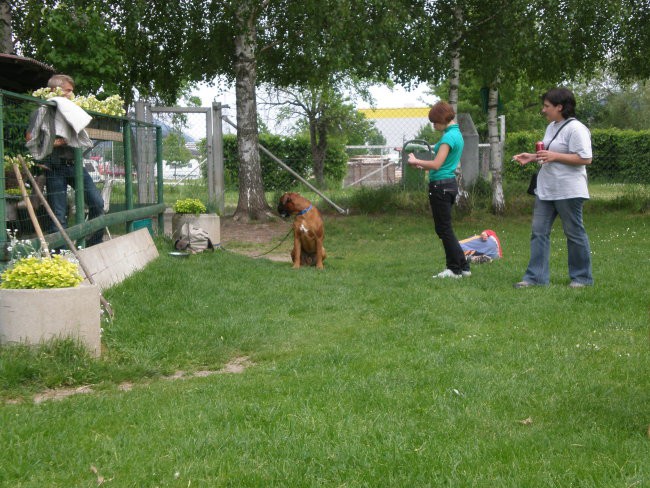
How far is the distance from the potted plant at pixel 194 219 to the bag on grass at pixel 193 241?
1.76 ft

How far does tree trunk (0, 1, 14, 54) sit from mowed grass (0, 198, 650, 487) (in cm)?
654

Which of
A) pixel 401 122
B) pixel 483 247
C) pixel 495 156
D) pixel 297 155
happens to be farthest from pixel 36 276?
pixel 297 155

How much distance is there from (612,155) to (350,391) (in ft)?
64.7

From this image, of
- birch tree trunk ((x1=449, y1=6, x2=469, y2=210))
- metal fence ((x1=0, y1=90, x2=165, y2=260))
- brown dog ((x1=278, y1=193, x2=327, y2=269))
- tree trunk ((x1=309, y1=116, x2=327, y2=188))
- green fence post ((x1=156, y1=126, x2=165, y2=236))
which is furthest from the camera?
tree trunk ((x1=309, y1=116, x2=327, y2=188))

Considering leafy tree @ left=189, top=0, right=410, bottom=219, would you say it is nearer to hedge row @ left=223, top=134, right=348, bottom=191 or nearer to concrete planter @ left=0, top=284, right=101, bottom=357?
hedge row @ left=223, top=134, right=348, bottom=191

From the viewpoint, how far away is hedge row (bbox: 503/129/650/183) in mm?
19569

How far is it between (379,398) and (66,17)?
9.59 m

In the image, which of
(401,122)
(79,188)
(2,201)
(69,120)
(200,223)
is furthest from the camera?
(401,122)

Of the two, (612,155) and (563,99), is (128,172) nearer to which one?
(563,99)

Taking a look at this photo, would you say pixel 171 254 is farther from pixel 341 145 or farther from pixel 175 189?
pixel 341 145

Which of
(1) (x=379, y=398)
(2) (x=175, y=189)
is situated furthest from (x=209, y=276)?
(2) (x=175, y=189)

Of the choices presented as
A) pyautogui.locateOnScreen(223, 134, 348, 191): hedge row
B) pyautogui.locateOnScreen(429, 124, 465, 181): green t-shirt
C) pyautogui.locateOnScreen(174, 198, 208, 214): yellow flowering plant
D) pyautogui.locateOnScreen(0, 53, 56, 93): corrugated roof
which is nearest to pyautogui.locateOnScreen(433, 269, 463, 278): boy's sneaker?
pyautogui.locateOnScreen(429, 124, 465, 181): green t-shirt

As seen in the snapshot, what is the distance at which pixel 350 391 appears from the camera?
4.52 meters

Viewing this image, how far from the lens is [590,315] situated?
6.51 metres
